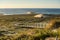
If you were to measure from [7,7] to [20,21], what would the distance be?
15.2 inches

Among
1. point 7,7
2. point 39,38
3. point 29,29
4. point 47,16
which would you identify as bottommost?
point 39,38

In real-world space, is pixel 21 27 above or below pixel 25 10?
below

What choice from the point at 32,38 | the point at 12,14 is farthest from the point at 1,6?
the point at 32,38

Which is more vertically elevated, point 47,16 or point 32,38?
point 47,16

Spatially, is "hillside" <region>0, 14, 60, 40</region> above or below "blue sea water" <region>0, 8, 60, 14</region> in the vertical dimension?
below

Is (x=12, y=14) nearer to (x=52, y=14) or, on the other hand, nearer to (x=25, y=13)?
(x=25, y=13)

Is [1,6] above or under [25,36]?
above

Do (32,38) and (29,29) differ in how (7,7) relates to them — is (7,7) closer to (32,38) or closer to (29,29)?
(29,29)

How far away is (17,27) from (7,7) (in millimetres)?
453

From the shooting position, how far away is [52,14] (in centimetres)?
230

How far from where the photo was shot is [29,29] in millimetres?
2271

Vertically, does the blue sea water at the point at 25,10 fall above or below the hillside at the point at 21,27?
above

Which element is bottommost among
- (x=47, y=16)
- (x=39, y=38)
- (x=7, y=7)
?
(x=39, y=38)

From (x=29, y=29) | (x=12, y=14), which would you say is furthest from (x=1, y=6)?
(x=29, y=29)
